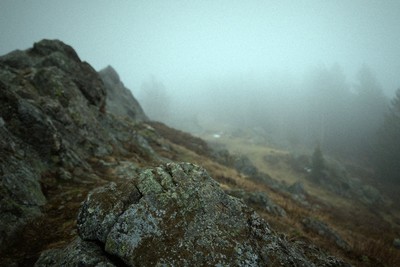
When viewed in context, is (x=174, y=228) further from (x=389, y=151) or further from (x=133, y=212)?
(x=389, y=151)

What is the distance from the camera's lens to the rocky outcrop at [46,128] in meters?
7.55

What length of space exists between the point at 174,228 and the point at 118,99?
38.4 meters

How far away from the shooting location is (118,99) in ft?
130

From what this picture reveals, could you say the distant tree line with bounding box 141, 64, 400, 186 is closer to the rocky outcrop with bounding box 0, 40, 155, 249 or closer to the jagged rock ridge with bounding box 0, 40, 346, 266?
the rocky outcrop with bounding box 0, 40, 155, 249

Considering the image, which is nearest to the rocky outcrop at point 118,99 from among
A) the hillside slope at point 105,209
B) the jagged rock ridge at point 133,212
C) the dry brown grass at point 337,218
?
the hillside slope at point 105,209

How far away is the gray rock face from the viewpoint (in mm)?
4492

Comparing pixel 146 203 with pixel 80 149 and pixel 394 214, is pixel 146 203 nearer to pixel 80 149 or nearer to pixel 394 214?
pixel 80 149

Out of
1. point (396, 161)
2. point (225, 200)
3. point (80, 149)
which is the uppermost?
point (80, 149)

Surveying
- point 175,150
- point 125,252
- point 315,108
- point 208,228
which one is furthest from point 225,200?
point 315,108

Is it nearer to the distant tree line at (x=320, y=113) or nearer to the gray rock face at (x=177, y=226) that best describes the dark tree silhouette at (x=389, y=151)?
the distant tree line at (x=320, y=113)

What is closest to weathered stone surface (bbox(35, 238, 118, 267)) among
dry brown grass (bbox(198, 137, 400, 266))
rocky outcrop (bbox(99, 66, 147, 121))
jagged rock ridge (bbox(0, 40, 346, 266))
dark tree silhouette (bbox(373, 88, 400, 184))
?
jagged rock ridge (bbox(0, 40, 346, 266))

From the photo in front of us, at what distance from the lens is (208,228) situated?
4.94 meters

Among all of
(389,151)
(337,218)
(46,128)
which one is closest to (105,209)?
(46,128)

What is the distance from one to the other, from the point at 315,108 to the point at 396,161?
61394 mm
